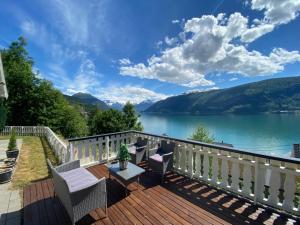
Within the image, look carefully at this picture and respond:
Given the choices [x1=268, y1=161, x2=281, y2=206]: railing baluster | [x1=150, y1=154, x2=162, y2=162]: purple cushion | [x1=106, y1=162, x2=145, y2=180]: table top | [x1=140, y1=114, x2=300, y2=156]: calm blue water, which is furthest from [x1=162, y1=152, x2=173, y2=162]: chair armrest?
[x1=140, y1=114, x2=300, y2=156]: calm blue water

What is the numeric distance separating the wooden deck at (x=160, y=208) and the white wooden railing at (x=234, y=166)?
0.63ft

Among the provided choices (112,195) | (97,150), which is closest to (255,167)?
(112,195)

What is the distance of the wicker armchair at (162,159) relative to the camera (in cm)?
400

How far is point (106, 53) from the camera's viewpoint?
18750 millimetres

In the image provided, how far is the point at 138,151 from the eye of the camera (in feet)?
15.9

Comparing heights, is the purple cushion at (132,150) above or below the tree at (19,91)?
below

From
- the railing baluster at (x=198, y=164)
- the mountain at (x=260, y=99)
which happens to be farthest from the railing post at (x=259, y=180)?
the mountain at (x=260, y=99)

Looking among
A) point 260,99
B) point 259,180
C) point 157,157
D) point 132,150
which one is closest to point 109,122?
point 132,150

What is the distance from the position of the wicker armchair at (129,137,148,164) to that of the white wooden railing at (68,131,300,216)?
0.22 m

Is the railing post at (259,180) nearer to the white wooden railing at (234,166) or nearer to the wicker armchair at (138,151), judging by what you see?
the white wooden railing at (234,166)

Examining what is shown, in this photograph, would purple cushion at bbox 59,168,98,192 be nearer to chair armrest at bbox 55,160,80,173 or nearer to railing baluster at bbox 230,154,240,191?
chair armrest at bbox 55,160,80,173

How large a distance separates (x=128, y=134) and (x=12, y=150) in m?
4.11

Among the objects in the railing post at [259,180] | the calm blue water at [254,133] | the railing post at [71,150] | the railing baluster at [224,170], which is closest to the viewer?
the railing post at [259,180]

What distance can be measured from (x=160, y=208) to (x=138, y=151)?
2032 mm
